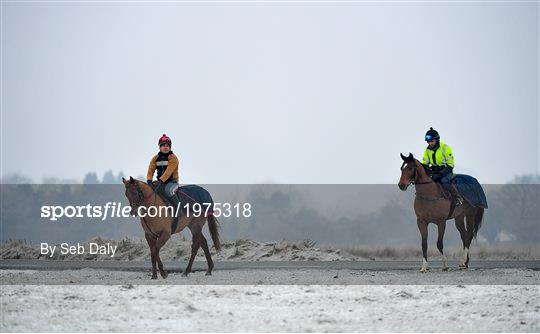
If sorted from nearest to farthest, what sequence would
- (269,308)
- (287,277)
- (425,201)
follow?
(269,308) < (287,277) < (425,201)

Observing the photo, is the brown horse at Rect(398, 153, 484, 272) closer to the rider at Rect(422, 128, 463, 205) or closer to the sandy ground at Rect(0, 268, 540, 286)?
the rider at Rect(422, 128, 463, 205)

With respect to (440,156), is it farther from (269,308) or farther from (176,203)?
(269,308)

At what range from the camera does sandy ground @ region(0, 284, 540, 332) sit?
1656 cm

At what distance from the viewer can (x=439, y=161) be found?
26594 mm

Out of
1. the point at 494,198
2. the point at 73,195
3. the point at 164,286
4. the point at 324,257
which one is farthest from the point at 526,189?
the point at 164,286

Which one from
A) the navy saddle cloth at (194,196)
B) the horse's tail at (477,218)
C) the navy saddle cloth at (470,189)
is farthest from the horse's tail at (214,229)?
the horse's tail at (477,218)

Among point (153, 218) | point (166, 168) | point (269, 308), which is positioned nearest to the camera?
point (269, 308)

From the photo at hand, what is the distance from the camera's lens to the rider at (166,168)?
23438 millimetres

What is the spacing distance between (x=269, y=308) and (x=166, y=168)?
6.93 metres

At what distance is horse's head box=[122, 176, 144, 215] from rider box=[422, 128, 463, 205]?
8.44 metres

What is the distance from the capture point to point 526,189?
7850 cm

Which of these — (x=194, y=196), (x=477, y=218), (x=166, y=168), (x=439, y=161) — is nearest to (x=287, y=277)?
(x=194, y=196)

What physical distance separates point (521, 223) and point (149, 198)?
5433 centimetres

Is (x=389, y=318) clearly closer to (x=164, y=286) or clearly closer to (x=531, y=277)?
(x=164, y=286)
